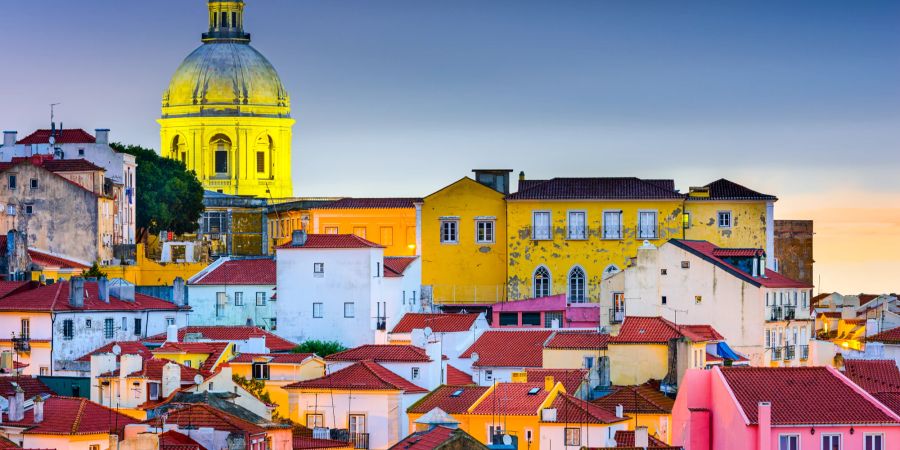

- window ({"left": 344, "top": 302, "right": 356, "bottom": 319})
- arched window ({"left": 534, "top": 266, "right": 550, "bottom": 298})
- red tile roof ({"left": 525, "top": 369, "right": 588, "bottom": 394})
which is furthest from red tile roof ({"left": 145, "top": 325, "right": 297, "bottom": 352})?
arched window ({"left": 534, "top": 266, "right": 550, "bottom": 298})

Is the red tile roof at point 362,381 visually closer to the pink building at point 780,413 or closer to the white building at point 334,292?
the white building at point 334,292

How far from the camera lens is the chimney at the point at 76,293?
262 feet

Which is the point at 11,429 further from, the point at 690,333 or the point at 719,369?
the point at 690,333

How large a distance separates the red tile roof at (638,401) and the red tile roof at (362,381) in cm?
576

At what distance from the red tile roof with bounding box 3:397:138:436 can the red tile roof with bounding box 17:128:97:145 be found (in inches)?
1460

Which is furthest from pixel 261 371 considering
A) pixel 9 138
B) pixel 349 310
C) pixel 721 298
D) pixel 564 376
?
pixel 9 138

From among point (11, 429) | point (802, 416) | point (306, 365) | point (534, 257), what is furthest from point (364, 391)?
point (534, 257)

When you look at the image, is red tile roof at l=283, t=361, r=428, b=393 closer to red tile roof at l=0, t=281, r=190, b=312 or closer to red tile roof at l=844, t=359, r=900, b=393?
red tile roof at l=0, t=281, r=190, b=312

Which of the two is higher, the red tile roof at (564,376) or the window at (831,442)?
the red tile roof at (564,376)

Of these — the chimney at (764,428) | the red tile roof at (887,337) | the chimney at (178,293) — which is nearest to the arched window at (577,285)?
the red tile roof at (887,337)

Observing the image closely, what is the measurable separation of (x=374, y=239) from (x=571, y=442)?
125ft

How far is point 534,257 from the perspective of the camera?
94375 millimetres

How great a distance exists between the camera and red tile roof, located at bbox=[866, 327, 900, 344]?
8669cm

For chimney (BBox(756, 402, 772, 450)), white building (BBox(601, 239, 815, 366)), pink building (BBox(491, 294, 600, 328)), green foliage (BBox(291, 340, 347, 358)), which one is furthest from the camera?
pink building (BBox(491, 294, 600, 328))
